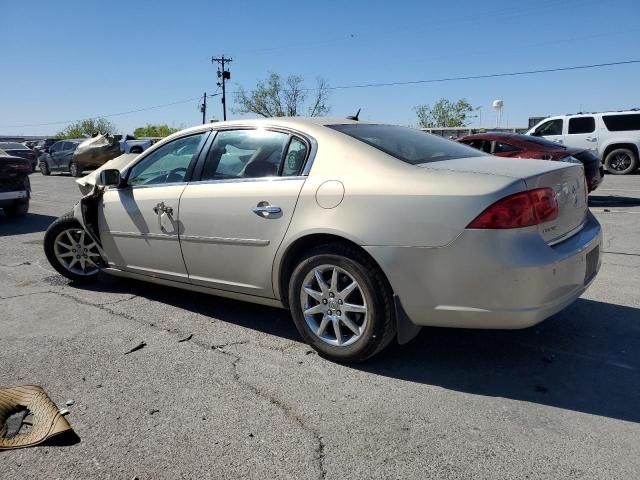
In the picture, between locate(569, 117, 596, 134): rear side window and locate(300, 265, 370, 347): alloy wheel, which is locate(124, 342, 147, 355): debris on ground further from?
locate(569, 117, 596, 134): rear side window

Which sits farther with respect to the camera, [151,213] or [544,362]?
[151,213]

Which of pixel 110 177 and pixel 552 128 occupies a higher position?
pixel 552 128

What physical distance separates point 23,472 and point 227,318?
2065 millimetres

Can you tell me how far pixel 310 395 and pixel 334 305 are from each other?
1.89 feet

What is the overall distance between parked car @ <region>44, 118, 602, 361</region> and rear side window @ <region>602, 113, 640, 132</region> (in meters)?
14.9

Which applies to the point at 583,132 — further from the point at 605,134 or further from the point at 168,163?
the point at 168,163

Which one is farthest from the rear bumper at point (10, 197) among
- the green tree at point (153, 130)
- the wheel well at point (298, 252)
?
the green tree at point (153, 130)

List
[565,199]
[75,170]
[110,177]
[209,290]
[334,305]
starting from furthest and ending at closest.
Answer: [75,170], [110,177], [209,290], [334,305], [565,199]

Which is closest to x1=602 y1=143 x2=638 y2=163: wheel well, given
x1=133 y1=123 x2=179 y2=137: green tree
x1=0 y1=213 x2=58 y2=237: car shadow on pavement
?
x1=0 y1=213 x2=58 y2=237: car shadow on pavement

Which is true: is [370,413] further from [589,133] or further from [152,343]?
[589,133]

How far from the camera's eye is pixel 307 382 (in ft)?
10.3

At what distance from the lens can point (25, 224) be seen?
32.4 feet

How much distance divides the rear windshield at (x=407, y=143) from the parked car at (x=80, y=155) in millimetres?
17950

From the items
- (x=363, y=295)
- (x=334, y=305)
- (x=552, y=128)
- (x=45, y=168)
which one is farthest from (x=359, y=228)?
(x=45, y=168)
